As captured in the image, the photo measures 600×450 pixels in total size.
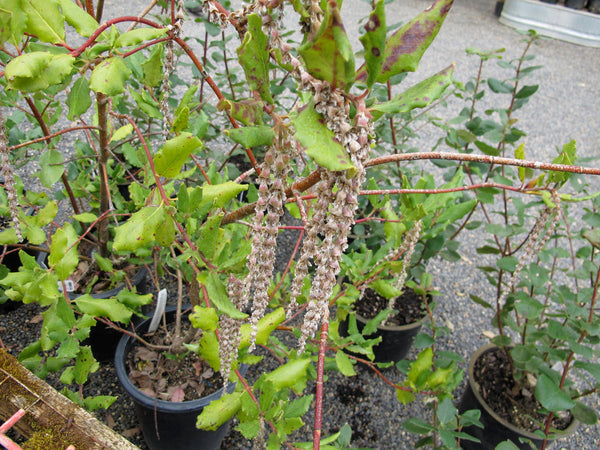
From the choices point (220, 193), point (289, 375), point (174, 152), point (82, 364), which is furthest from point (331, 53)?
point (82, 364)

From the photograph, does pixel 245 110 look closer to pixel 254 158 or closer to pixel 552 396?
pixel 254 158

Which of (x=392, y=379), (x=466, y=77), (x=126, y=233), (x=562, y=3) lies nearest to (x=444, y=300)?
(x=392, y=379)

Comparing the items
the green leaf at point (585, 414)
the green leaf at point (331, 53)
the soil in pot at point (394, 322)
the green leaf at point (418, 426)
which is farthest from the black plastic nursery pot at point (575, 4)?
the green leaf at point (331, 53)

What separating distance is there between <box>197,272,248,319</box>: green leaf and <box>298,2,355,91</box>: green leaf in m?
0.39

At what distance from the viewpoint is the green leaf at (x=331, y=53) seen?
0.38 metres

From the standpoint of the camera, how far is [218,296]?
0.71m

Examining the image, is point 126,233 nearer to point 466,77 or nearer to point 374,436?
point 374,436

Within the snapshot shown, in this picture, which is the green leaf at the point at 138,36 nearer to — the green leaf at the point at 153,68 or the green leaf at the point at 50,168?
the green leaf at the point at 153,68

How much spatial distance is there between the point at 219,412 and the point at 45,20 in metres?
0.78

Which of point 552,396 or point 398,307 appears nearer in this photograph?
point 552,396

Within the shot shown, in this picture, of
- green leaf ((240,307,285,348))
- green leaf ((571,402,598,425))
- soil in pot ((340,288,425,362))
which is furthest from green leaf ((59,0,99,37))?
green leaf ((571,402,598,425))

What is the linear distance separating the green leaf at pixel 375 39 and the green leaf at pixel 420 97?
0.19 ft

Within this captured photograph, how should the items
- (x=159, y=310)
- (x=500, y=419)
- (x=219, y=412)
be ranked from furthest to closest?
(x=500, y=419), (x=159, y=310), (x=219, y=412)

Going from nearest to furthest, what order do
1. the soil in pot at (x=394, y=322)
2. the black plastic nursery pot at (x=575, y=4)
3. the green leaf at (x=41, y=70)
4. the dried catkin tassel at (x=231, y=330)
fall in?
the green leaf at (x=41, y=70) < the dried catkin tassel at (x=231, y=330) < the soil in pot at (x=394, y=322) < the black plastic nursery pot at (x=575, y=4)
